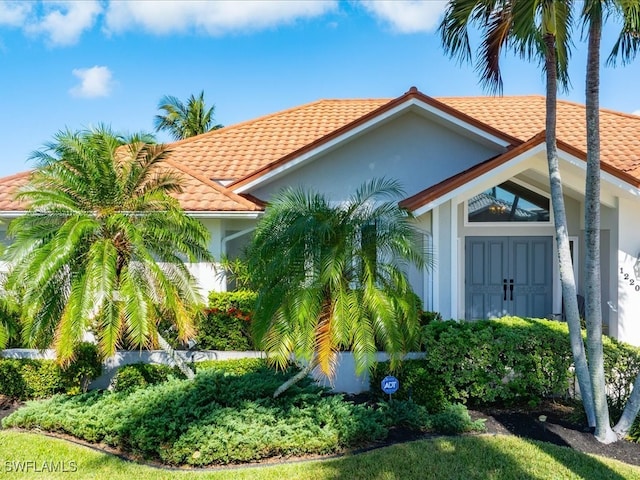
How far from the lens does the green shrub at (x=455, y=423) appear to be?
7.11 metres

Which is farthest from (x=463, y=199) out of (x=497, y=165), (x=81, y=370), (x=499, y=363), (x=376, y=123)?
(x=81, y=370)

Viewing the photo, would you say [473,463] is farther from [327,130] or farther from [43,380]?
[327,130]

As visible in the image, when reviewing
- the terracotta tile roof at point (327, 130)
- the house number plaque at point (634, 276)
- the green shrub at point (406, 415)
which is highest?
the terracotta tile roof at point (327, 130)

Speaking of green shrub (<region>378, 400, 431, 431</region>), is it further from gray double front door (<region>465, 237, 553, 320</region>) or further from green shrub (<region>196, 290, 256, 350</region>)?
gray double front door (<region>465, 237, 553, 320</region>)

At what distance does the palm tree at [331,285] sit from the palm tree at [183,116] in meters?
31.3


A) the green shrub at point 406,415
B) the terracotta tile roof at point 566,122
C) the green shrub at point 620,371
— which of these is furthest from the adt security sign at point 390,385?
the terracotta tile roof at point 566,122

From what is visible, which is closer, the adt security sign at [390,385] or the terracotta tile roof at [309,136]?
the adt security sign at [390,385]

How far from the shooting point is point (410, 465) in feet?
19.5

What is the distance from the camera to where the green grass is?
5.73m

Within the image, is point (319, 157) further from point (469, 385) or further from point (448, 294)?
point (469, 385)

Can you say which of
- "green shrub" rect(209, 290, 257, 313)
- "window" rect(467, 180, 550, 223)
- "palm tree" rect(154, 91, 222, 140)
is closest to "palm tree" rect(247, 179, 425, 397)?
"green shrub" rect(209, 290, 257, 313)

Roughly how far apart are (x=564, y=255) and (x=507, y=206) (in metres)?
5.70

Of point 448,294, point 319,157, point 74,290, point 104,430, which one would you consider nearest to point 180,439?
point 104,430

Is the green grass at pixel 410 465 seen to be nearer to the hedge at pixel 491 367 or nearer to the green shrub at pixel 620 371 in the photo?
the hedge at pixel 491 367
